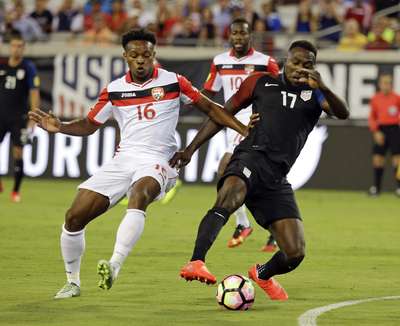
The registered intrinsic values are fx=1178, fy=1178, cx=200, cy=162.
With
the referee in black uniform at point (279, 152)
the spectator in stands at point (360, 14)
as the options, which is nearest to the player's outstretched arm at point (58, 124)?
the referee in black uniform at point (279, 152)

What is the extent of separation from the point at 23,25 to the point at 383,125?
7711mm

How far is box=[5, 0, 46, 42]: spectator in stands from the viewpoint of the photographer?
24250mm

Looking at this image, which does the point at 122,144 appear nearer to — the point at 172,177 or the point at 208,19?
the point at 172,177

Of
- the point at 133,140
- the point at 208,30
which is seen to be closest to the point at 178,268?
the point at 133,140

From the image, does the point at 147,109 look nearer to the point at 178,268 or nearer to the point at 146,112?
the point at 146,112

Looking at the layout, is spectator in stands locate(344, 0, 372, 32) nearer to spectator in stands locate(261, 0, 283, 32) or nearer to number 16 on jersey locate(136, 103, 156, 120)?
spectator in stands locate(261, 0, 283, 32)

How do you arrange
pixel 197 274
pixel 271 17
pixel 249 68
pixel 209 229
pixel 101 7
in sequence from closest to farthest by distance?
pixel 197 274 < pixel 209 229 < pixel 249 68 < pixel 271 17 < pixel 101 7

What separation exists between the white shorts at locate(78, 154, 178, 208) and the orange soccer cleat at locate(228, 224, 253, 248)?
3.98m

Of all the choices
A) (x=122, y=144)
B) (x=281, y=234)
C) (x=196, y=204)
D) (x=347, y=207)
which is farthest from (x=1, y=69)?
(x=281, y=234)

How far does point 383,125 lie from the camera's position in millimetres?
22141

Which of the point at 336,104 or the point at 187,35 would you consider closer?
the point at 336,104

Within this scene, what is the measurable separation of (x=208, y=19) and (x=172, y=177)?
48.5 feet

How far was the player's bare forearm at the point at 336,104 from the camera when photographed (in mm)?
9023

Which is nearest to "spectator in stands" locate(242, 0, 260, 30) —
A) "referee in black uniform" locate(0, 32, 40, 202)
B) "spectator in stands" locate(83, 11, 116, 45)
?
"spectator in stands" locate(83, 11, 116, 45)
